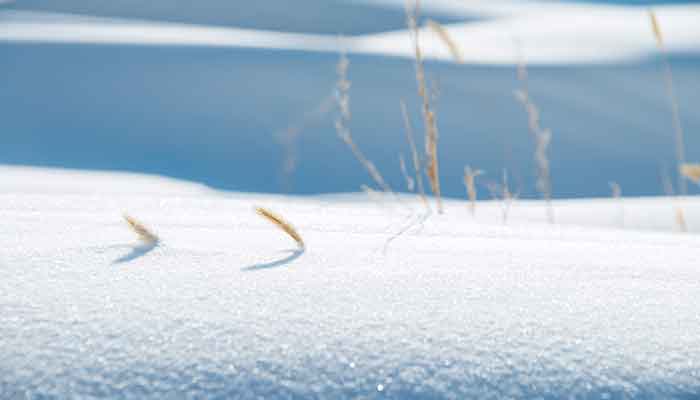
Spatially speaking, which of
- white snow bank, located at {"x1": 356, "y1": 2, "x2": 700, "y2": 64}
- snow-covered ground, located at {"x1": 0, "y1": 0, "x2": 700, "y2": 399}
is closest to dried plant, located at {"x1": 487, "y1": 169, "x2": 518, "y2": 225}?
snow-covered ground, located at {"x1": 0, "y1": 0, "x2": 700, "y2": 399}

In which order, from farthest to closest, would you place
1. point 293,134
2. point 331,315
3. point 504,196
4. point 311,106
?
point 311,106, point 293,134, point 504,196, point 331,315

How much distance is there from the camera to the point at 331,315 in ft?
2.29

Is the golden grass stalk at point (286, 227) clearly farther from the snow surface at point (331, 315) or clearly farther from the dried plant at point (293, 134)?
the dried plant at point (293, 134)

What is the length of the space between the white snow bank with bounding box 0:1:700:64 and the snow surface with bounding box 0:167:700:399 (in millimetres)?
3219

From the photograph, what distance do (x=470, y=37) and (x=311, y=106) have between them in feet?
6.29

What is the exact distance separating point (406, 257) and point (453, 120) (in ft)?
8.91

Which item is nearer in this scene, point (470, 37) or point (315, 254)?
point (315, 254)

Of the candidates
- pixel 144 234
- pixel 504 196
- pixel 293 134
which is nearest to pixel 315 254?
pixel 144 234

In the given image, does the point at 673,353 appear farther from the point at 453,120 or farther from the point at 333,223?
the point at 453,120

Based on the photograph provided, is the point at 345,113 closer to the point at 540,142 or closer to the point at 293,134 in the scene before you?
the point at 540,142

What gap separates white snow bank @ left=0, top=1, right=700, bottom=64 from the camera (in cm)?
423

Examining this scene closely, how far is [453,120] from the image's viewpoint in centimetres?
362

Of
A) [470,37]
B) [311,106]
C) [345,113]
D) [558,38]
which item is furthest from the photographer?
[470,37]

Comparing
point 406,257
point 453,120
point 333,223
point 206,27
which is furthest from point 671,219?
point 206,27
